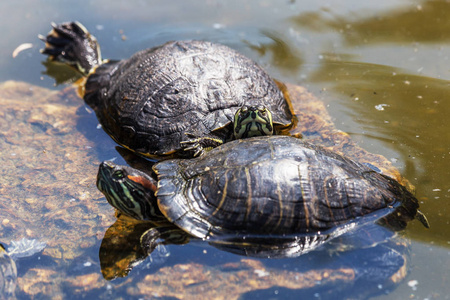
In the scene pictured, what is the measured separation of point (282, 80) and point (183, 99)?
2.03 m

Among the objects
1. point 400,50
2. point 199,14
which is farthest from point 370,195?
point 199,14

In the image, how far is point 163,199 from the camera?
4.00 meters

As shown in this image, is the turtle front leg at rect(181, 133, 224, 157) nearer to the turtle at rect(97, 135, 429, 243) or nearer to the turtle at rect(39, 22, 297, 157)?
the turtle at rect(39, 22, 297, 157)

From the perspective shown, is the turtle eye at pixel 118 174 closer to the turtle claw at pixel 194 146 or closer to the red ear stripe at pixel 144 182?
the red ear stripe at pixel 144 182

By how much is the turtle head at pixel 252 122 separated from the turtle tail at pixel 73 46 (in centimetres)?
308

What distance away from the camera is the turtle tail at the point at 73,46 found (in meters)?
6.87

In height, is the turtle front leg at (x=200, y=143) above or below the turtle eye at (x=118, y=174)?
below

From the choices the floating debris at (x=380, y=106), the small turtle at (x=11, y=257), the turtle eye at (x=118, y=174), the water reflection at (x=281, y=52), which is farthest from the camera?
the water reflection at (x=281, y=52)

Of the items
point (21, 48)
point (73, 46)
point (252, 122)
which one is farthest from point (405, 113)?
point (21, 48)

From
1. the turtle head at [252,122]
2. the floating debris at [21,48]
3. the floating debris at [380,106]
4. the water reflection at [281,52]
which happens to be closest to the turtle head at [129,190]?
the turtle head at [252,122]

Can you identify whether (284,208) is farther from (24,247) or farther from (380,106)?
(380,106)

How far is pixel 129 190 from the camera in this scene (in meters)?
4.08

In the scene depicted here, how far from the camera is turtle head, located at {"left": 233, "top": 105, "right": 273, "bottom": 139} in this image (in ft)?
15.3

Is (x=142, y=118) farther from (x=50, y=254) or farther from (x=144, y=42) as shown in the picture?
(x=144, y=42)
